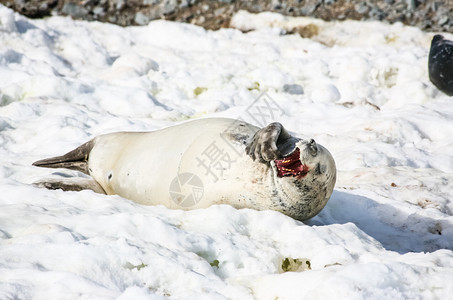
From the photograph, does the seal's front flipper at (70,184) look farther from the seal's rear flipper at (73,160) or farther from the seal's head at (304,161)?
the seal's head at (304,161)

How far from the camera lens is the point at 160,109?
5.99m

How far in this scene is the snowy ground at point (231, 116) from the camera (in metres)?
2.34

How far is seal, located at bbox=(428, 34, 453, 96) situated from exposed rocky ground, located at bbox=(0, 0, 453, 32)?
1636 mm

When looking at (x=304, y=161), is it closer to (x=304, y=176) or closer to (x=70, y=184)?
(x=304, y=176)

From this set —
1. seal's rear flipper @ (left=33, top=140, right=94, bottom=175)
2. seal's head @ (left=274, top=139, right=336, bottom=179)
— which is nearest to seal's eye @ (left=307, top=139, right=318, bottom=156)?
seal's head @ (left=274, top=139, right=336, bottom=179)

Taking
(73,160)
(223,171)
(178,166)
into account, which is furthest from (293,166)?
(73,160)

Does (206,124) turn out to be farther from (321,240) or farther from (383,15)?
(383,15)

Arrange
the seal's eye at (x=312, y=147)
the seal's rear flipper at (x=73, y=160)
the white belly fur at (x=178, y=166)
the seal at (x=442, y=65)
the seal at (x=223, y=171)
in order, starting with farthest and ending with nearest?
the seal at (x=442, y=65), the seal's rear flipper at (x=73, y=160), the white belly fur at (x=178, y=166), the seal at (x=223, y=171), the seal's eye at (x=312, y=147)

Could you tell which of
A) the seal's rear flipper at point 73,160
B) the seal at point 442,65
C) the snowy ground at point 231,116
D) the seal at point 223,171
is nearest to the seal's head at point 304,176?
the seal at point 223,171

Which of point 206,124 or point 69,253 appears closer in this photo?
point 69,253

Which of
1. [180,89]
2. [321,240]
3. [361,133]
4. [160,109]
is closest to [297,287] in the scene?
[321,240]

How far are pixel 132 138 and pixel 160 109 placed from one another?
5.44 ft

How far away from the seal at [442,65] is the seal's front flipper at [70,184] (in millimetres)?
4115

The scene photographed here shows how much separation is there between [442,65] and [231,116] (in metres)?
2.58
